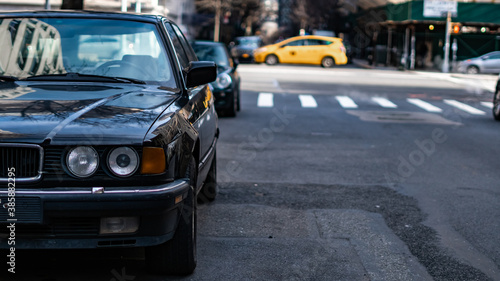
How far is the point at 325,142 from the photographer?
488 inches

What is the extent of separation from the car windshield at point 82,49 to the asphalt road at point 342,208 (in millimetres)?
1321

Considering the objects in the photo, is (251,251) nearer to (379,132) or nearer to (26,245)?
(26,245)

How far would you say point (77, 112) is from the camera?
4.23 meters

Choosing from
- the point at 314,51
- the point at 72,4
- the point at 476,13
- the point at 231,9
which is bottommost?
the point at 314,51

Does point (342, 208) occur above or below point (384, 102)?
below

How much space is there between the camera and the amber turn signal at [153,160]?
Answer: 4.02 meters

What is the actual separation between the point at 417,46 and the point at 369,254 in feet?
153

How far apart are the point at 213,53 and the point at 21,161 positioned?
12593mm

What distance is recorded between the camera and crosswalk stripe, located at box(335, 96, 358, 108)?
20.0 meters

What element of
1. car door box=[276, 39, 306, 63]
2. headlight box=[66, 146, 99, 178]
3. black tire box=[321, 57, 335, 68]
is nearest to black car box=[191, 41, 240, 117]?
headlight box=[66, 146, 99, 178]

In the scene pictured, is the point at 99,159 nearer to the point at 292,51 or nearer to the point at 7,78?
the point at 7,78

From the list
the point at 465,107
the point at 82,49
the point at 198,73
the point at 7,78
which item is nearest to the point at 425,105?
the point at 465,107

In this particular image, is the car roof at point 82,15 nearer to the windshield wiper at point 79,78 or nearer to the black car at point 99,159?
the black car at point 99,159

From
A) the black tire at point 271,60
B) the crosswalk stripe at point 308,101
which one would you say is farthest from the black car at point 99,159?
the black tire at point 271,60
